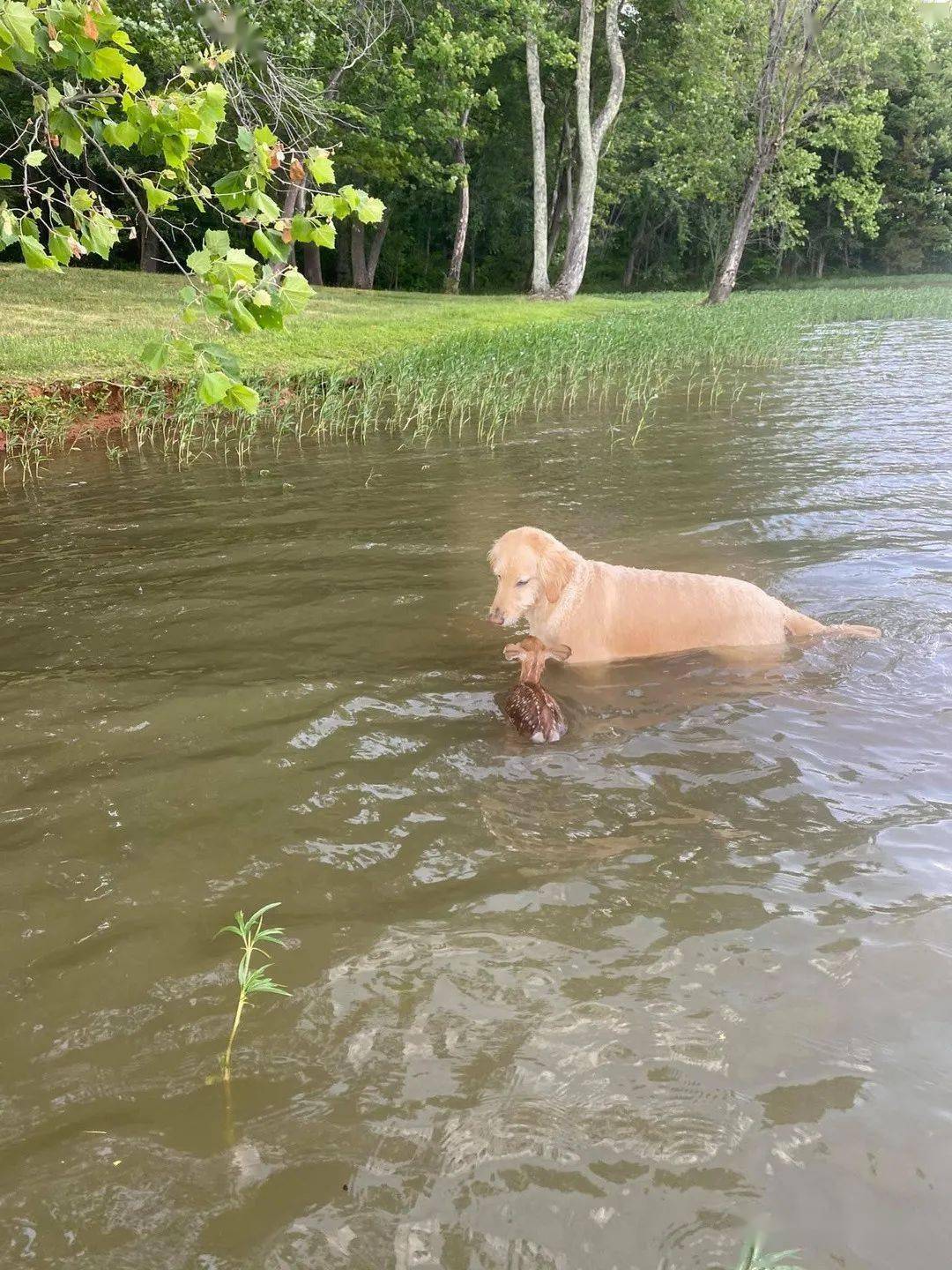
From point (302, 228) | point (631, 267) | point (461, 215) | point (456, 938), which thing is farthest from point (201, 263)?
point (631, 267)

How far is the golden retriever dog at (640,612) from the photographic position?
19.0 feet

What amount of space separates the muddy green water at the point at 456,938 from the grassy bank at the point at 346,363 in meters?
6.30

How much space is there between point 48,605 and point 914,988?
243 inches

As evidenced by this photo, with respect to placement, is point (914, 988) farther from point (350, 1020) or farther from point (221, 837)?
point (221, 837)

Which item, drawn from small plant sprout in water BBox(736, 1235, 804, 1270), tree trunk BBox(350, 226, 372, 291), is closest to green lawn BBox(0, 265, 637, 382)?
small plant sprout in water BBox(736, 1235, 804, 1270)

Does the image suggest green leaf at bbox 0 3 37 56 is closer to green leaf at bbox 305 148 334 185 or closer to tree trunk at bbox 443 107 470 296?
green leaf at bbox 305 148 334 185

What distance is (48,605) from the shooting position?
6.81 m

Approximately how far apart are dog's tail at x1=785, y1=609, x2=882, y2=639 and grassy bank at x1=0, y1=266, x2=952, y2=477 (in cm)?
794

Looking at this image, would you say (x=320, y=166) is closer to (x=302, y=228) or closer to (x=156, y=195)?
(x=302, y=228)

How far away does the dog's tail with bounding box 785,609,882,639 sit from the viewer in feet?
19.6

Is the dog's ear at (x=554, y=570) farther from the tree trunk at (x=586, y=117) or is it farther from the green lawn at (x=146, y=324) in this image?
the tree trunk at (x=586, y=117)

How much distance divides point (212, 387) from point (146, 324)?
17243mm

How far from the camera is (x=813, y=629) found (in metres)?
5.99

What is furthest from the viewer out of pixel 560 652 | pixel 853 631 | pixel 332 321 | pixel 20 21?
pixel 332 321
